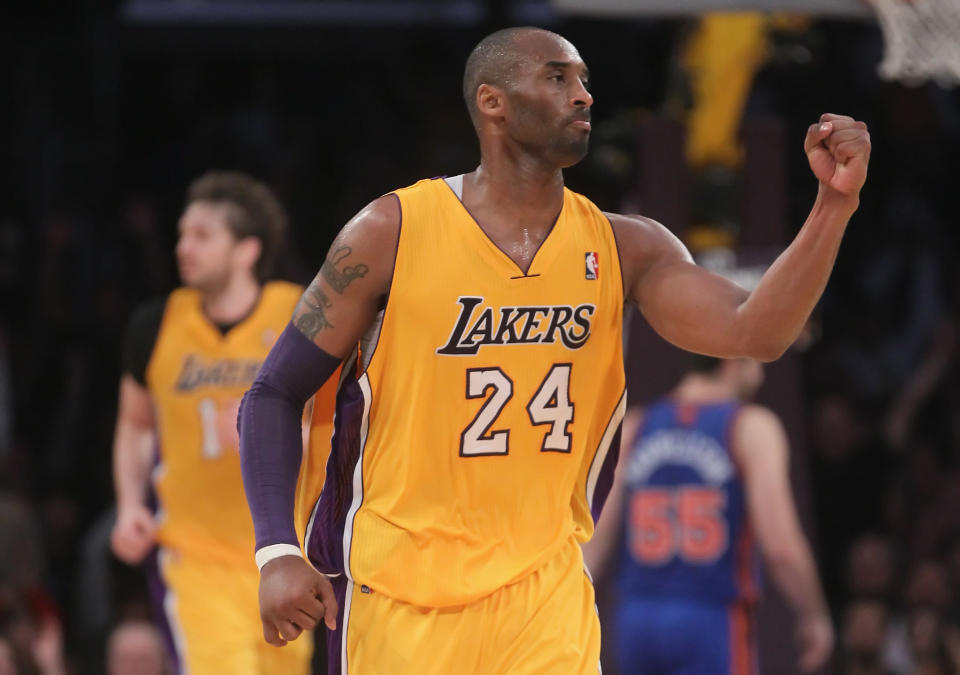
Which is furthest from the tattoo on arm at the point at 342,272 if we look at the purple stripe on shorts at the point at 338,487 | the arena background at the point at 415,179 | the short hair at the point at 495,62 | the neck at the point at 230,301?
the arena background at the point at 415,179

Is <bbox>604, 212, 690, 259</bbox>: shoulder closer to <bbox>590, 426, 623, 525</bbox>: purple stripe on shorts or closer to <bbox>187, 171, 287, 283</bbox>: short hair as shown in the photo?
<bbox>590, 426, 623, 525</bbox>: purple stripe on shorts

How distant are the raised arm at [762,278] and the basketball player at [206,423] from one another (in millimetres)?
2600

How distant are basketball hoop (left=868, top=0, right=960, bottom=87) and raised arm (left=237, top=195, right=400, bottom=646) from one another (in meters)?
4.38

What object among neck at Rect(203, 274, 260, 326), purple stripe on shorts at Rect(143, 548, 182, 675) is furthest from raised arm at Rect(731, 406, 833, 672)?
purple stripe on shorts at Rect(143, 548, 182, 675)

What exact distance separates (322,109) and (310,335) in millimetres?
10681

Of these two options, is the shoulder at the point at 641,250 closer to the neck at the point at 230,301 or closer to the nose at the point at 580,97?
the nose at the point at 580,97

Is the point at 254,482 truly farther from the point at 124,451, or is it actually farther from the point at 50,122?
the point at 50,122

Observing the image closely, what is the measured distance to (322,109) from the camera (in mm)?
14289

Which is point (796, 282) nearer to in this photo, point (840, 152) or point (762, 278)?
point (762, 278)

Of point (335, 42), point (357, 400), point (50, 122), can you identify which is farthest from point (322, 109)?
point (357, 400)

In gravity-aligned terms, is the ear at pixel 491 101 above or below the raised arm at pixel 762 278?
above

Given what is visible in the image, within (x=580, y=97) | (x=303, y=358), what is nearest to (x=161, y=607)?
(x=303, y=358)

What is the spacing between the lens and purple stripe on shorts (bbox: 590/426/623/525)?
414cm

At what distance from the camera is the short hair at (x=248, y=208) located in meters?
6.45
